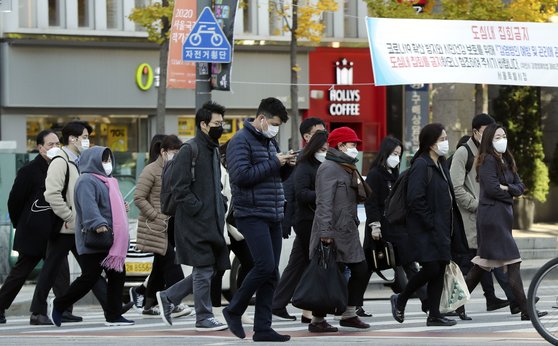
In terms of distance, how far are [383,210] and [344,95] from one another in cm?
2122

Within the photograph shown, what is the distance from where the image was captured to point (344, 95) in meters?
34.9

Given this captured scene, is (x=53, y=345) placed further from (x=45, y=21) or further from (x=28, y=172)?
(x=45, y=21)

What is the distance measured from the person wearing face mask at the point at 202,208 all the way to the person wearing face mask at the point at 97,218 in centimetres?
95

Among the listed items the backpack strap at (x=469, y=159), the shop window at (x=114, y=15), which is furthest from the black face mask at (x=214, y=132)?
the shop window at (x=114, y=15)

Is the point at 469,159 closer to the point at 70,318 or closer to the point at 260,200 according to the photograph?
the point at 260,200

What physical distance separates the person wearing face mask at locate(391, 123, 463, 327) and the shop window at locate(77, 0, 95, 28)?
20.1 meters

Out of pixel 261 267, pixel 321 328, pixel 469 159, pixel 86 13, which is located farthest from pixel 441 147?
pixel 86 13

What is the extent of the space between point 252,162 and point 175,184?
2.57ft

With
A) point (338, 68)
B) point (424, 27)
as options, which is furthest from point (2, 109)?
point (424, 27)

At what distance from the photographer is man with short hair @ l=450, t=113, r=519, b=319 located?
1412cm

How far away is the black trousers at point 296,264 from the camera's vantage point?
42.4ft

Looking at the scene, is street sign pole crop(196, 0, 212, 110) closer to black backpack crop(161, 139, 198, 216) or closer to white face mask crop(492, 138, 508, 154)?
black backpack crop(161, 139, 198, 216)

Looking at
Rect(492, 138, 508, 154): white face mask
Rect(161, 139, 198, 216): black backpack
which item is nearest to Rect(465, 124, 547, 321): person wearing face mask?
Rect(492, 138, 508, 154): white face mask

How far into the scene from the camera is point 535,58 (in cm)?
1755
